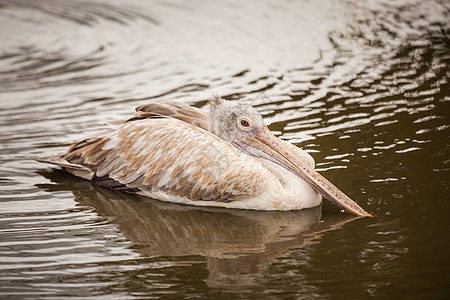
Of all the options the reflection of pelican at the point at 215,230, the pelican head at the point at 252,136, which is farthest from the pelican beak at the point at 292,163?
the reflection of pelican at the point at 215,230

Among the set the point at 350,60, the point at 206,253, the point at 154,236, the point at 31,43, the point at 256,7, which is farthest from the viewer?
the point at 256,7

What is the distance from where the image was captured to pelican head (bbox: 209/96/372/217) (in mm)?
6051

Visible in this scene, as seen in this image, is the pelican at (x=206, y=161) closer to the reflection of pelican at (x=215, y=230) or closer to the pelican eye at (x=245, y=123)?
the pelican eye at (x=245, y=123)

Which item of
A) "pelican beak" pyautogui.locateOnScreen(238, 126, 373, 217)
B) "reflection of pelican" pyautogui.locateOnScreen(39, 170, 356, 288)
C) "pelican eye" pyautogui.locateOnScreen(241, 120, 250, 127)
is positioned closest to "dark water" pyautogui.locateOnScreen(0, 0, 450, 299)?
"reflection of pelican" pyautogui.locateOnScreen(39, 170, 356, 288)

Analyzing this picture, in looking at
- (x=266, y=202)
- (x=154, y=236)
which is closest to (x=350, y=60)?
(x=266, y=202)

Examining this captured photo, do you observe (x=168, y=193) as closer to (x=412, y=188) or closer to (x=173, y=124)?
(x=173, y=124)

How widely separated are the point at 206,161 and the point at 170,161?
0.38 m

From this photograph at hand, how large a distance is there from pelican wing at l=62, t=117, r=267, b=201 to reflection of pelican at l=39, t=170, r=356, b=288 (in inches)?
6.3

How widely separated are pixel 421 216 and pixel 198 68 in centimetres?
528

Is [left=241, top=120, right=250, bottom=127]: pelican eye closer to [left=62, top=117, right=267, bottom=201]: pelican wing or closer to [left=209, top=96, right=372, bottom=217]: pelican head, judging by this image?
[left=209, top=96, right=372, bottom=217]: pelican head

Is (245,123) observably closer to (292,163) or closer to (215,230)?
(292,163)

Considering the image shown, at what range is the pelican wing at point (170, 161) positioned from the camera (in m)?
6.04

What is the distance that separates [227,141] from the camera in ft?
21.1

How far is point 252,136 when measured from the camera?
6285 millimetres
